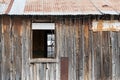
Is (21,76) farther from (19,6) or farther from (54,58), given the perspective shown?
(19,6)

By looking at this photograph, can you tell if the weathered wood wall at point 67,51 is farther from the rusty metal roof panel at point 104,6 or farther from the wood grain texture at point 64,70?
the rusty metal roof panel at point 104,6

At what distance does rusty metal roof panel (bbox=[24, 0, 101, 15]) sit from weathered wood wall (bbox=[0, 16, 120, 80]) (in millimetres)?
307

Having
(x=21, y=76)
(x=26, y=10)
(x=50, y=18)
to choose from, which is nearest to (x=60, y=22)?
(x=50, y=18)

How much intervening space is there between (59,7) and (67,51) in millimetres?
1488

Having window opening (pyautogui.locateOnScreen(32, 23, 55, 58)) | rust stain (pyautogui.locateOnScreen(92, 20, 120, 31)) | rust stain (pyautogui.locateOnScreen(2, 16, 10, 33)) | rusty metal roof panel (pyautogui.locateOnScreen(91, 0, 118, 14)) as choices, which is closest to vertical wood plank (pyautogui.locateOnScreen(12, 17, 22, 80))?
rust stain (pyautogui.locateOnScreen(2, 16, 10, 33))

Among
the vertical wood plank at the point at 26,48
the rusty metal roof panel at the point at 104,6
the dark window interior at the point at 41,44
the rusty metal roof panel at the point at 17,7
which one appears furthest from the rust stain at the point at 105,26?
the dark window interior at the point at 41,44

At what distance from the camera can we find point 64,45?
1084 centimetres

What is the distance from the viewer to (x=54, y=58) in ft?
35.7

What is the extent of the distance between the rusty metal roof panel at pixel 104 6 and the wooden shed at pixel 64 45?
0.03 m

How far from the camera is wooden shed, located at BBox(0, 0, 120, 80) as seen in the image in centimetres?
1073

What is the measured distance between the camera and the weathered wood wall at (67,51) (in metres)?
10.7

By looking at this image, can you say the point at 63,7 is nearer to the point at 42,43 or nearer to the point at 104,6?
the point at 104,6

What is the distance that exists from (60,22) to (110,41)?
1786 mm

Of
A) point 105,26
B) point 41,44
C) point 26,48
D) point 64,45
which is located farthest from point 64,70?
point 41,44
